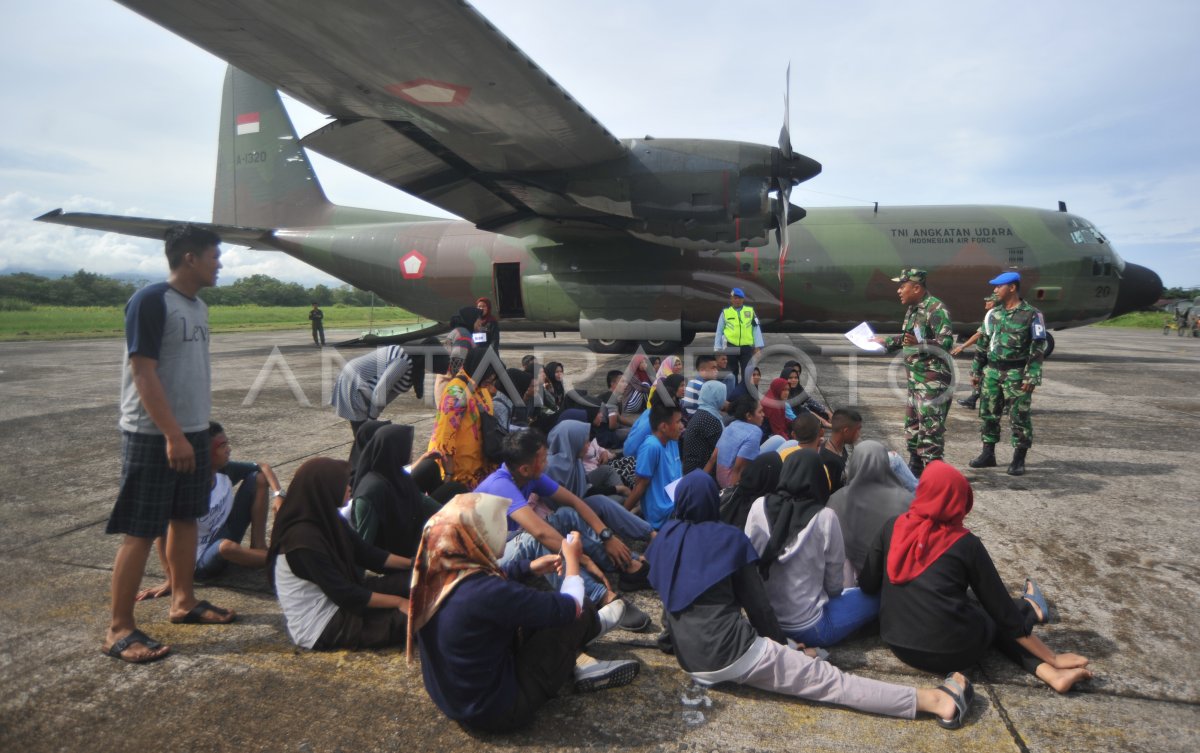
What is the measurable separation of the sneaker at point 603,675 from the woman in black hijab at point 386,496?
1.29 m

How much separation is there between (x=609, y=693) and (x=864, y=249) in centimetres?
1177

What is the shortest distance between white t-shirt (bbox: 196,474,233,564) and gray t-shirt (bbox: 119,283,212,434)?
0.77m

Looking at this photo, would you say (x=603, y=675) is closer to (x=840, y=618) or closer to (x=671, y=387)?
(x=840, y=618)

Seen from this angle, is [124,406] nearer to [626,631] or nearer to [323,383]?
[626,631]

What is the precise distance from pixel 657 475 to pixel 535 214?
804 cm

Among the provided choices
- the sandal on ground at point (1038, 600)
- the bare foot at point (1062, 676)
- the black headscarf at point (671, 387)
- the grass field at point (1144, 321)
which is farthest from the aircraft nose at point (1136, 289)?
the grass field at point (1144, 321)

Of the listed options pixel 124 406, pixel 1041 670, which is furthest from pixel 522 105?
pixel 1041 670

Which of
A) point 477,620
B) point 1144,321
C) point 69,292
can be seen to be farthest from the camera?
point 69,292

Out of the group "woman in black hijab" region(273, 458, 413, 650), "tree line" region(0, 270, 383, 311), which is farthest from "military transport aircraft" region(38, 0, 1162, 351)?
"tree line" region(0, 270, 383, 311)

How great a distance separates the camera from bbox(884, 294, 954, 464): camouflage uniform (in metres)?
5.52

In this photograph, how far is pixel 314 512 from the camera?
2824 mm

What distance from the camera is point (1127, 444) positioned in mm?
6773

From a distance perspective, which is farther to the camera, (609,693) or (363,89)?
(363,89)

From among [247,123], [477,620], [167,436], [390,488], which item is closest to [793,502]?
[477,620]
